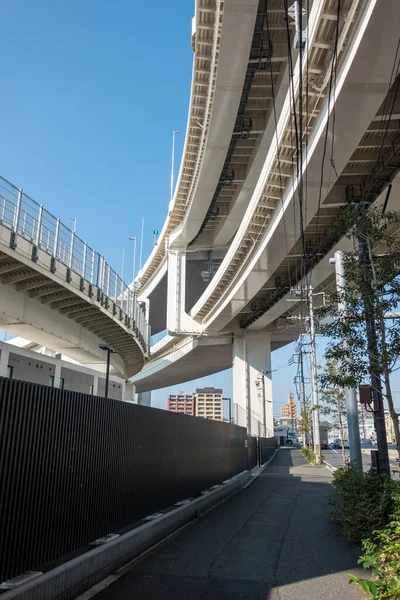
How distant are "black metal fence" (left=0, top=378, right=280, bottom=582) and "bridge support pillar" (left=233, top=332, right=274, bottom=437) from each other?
2749 centimetres

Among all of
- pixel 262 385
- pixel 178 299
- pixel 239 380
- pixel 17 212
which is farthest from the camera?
pixel 239 380

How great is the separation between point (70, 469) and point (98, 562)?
1.31 metres

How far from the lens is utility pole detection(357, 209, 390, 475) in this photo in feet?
27.2

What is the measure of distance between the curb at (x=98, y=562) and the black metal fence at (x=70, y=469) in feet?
1.11

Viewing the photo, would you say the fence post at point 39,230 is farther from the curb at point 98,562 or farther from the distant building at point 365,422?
the distant building at point 365,422

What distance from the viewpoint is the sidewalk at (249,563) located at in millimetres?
6074

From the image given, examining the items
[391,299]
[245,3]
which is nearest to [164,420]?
[391,299]

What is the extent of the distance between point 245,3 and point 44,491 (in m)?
14.2

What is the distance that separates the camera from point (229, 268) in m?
25.2

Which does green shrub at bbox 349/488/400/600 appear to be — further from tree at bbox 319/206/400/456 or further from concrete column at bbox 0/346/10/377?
concrete column at bbox 0/346/10/377

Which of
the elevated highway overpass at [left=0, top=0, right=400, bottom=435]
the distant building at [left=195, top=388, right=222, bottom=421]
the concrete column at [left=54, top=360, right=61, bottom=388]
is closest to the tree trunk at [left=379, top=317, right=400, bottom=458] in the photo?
the elevated highway overpass at [left=0, top=0, right=400, bottom=435]

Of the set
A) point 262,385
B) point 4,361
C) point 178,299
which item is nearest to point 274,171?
point 4,361

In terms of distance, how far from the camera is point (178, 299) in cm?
3706

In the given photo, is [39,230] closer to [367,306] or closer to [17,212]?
[17,212]
